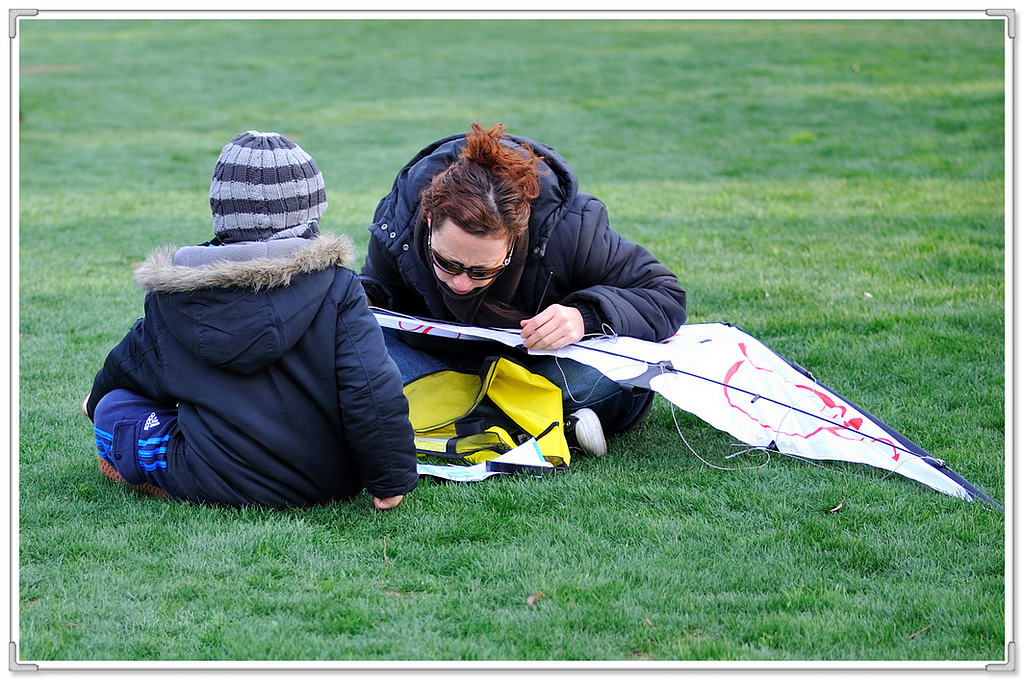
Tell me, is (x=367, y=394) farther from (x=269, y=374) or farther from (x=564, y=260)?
(x=564, y=260)

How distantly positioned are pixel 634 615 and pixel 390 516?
0.88 meters

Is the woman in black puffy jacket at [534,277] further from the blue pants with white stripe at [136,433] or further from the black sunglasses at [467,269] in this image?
the blue pants with white stripe at [136,433]

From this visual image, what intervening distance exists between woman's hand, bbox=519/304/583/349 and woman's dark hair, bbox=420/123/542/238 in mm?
361

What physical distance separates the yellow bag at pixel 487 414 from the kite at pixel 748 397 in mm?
166

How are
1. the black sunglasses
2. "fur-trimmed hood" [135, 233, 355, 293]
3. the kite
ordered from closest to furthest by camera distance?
"fur-trimmed hood" [135, 233, 355, 293] → the black sunglasses → the kite

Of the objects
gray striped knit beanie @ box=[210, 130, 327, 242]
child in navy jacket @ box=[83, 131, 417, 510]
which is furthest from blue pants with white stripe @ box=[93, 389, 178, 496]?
gray striped knit beanie @ box=[210, 130, 327, 242]

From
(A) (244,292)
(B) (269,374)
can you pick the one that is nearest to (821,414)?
(B) (269,374)

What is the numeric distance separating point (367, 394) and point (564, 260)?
0.98m

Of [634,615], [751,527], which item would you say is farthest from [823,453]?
[634,615]

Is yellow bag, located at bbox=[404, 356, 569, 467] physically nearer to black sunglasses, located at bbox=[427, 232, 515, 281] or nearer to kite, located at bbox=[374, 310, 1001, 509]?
kite, located at bbox=[374, 310, 1001, 509]

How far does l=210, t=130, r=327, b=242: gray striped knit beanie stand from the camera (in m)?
3.09

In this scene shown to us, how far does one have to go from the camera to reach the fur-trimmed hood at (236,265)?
3029 millimetres

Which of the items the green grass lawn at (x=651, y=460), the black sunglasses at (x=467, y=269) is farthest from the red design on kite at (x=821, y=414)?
the black sunglasses at (x=467, y=269)
